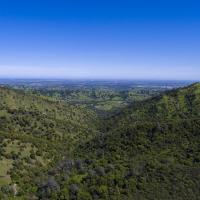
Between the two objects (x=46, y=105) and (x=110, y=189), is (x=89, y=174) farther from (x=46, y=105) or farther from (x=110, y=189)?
(x=46, y=105)

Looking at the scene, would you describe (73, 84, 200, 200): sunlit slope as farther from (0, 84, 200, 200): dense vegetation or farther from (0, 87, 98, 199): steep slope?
(0, 87, 98, 199): steep slope

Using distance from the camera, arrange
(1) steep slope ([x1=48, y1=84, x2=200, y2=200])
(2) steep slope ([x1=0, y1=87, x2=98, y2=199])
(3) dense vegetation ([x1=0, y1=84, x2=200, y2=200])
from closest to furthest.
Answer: (1) steep slope ([x1=48, y1=84, x2=200, y2=200])
(3) dense vegetation ([x1=0, y1=84, x2=200, y2=200])
(2) steep slope ([x1=0, y1=87, x2=98, y2=199])

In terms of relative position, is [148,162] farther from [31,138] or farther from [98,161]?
[31,138]

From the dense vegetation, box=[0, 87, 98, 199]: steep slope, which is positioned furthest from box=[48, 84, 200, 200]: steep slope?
box=[0, 87, 98, 199]: steep slope

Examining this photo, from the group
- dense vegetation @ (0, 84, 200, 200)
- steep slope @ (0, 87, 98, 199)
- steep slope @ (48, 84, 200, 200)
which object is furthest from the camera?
steep slope @ (0, 87, 98, 199)

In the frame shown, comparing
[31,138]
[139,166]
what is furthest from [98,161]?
[31,138]
